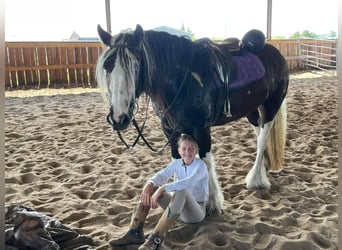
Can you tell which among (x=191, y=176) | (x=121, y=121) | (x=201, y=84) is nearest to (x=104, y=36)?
(x=121, y=121)

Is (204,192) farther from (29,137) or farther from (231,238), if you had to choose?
(29,137)

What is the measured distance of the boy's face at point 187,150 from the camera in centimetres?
197

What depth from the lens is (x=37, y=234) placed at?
1759 millimetres

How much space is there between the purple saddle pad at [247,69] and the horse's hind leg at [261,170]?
0.49 meters

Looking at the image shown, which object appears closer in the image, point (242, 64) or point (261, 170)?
point (242, 64)

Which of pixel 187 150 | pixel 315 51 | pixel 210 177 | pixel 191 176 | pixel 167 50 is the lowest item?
pixel 210 177

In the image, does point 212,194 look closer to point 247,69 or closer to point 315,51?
point 247,69

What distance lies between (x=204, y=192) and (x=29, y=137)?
3.04m

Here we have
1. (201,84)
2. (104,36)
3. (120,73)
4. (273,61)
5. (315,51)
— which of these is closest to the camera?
(120,73)

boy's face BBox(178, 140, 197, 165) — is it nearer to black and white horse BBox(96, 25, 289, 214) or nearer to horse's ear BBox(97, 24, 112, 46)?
black and white horse BBox(96, 25, 289, 214)

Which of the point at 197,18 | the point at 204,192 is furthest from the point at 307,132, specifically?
the point at 197,18

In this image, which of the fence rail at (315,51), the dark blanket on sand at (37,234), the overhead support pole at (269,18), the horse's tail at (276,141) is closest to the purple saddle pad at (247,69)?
the horse's tail at (276,141)

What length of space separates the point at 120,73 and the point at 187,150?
597mm

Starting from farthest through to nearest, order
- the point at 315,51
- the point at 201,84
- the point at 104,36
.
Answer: the point at 315,51
the point at 201,84
the point at 104,36
